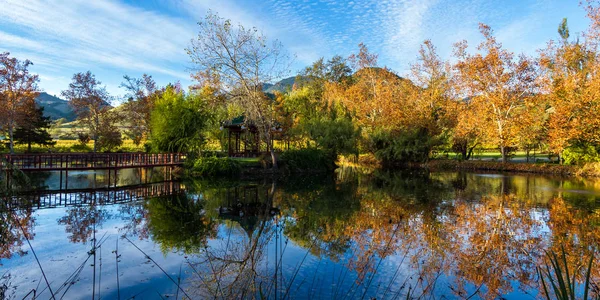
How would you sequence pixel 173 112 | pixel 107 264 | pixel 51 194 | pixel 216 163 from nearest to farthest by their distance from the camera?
pixel 107 264, pixel 51 194, pixel 216 163, pixel 173 112

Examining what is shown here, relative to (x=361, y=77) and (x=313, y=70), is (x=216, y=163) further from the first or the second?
(x=313, y=70)

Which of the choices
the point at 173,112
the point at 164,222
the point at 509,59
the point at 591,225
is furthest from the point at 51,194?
the point at 509,59

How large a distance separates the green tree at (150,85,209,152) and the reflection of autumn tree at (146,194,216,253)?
8558 mm

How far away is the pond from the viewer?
4.60 m

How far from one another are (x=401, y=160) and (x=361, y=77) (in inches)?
355

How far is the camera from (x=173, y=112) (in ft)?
65.0

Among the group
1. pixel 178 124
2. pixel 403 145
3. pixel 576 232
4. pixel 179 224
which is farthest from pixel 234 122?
pixel 576 232

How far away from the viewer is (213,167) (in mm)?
17797

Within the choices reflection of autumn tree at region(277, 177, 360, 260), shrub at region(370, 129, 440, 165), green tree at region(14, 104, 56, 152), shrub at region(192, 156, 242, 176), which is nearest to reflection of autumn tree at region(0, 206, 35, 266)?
reflection of autumn tree at region(277, 177, 360, 260)

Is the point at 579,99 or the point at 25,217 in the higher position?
the point at 579,99

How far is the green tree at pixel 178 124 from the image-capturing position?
64.0 feet

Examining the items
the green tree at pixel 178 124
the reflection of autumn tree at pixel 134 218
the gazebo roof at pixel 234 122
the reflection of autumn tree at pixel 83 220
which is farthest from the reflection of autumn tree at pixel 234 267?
the gazebo roof at pixel 234 122

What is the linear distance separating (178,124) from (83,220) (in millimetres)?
12070

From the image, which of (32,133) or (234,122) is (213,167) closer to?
(234,122)
